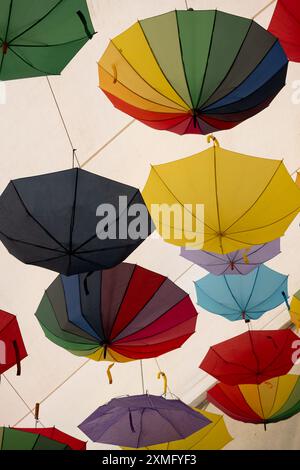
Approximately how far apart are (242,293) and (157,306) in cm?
100

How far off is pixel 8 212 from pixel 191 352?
9.14 ft

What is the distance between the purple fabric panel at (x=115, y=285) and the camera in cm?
357

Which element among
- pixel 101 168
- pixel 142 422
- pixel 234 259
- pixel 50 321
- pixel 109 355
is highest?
pixel 101 168

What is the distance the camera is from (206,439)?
4320mm

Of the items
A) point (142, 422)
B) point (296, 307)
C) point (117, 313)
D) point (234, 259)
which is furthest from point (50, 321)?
point (296, 307)

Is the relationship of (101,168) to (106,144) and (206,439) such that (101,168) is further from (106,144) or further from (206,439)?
(206,439)

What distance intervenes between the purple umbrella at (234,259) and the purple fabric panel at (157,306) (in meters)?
0.45

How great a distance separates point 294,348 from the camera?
434 centimetres

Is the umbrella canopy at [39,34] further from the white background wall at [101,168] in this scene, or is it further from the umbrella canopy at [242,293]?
the umbrella canopy at [242,293]

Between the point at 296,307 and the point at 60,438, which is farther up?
the point at 296,307

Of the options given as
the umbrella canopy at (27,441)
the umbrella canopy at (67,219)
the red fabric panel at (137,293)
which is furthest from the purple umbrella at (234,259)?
the umbrella canopy at (27,441)

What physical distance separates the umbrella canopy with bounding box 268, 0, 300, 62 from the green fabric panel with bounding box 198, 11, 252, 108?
40 centimetres

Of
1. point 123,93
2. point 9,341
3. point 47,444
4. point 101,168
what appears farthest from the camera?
point 101,168

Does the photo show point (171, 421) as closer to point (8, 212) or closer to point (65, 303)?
point (65, 303)
